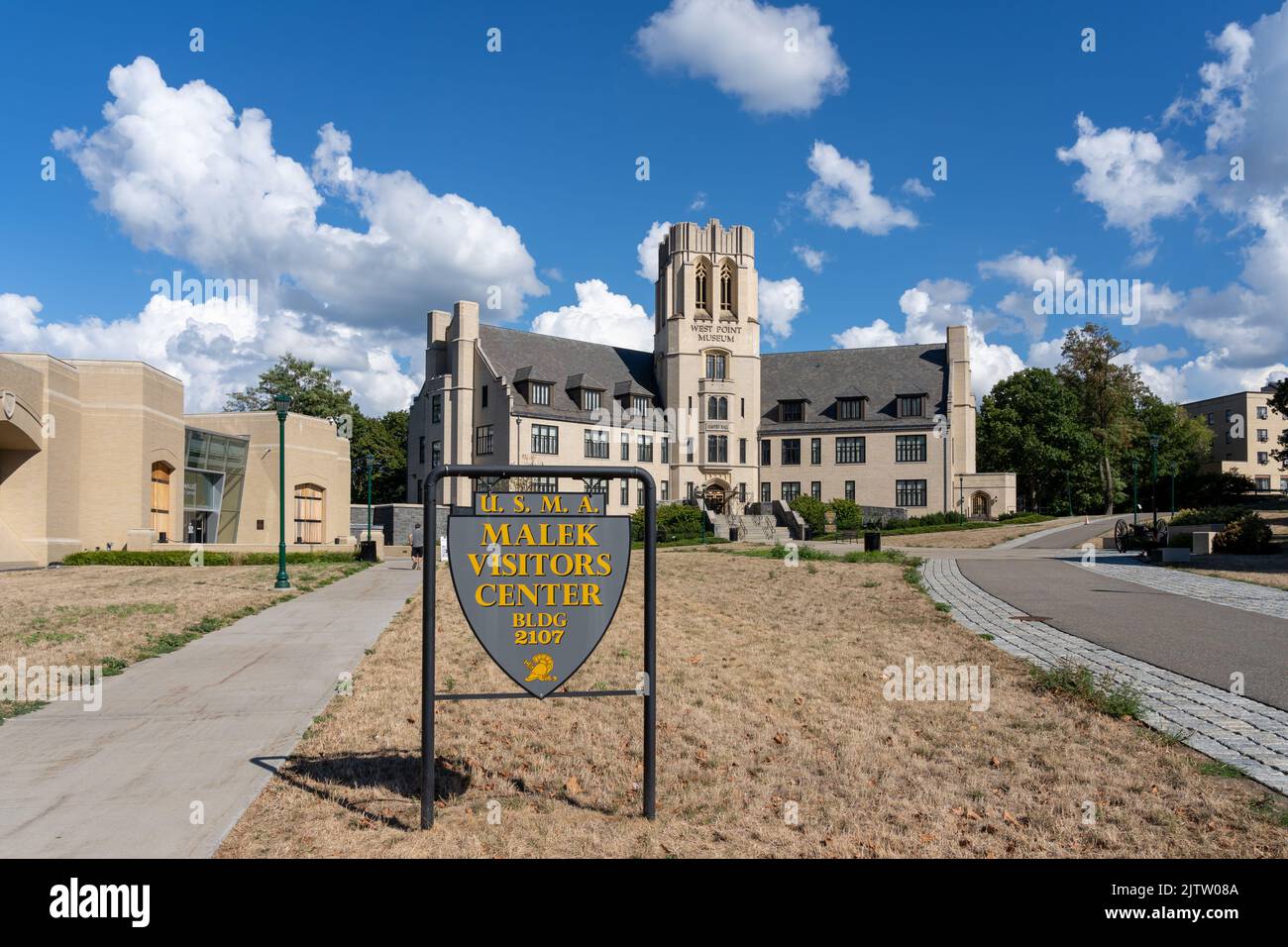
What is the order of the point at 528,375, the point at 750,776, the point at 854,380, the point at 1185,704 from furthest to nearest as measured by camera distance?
the point at 854,380
the point at 528,375
the point at 1185,704
the point at 750,776

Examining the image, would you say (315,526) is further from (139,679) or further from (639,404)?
(139,679)

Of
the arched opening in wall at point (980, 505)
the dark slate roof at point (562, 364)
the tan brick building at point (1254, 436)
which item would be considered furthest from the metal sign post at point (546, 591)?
the tan brick building at point (1254, 436)

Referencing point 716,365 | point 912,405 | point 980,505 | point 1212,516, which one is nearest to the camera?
point 1212,516

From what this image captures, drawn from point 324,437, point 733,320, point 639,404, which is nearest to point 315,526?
point 324,437

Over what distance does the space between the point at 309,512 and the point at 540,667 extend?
47.1 metres

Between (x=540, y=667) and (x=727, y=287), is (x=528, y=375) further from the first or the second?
(x=540, y=667)

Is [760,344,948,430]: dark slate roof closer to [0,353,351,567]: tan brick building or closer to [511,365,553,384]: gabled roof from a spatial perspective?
[511,365,553,384]: gabled roof

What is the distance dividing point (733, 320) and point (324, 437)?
30.0m

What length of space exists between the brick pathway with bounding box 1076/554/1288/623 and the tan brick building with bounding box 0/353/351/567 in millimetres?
32661

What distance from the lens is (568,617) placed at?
19.2 ft

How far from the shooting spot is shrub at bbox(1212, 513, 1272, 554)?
2959cm

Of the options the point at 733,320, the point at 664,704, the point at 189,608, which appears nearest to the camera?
the point at 664,704

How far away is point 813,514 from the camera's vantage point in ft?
187

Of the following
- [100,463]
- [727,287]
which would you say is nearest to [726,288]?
[727,287]
